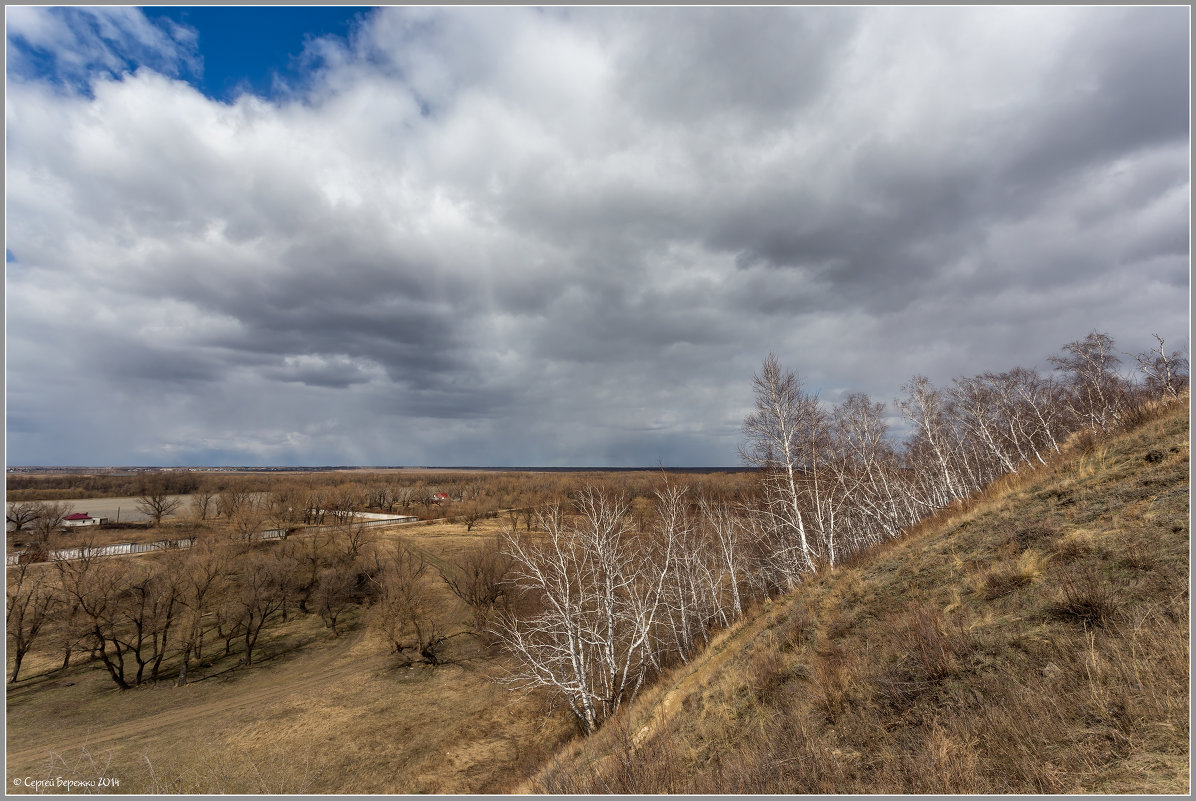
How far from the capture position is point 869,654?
916 centimetres

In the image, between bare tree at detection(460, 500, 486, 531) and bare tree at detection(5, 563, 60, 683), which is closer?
bare tree at detection(5, 563, 60, 683)

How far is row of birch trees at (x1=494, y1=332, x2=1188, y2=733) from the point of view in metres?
20.8

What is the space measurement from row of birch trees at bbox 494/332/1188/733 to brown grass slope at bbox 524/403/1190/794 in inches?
312

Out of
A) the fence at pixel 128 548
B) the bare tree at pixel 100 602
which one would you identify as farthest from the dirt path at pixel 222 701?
the fence at pixel 128 548

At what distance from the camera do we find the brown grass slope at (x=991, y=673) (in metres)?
5.07

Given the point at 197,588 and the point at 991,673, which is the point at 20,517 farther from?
the point at 991,673

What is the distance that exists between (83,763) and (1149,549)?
38956mm

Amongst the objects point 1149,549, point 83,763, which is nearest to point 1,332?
point 1149,549

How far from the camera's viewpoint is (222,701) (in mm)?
29906

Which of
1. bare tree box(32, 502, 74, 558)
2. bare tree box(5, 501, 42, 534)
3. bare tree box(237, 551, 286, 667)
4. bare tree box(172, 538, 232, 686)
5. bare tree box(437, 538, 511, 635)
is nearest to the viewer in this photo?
bare tree box(172, 538, 232, 686)

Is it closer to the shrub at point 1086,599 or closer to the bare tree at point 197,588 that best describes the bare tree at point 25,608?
the bare tree at point 197,588

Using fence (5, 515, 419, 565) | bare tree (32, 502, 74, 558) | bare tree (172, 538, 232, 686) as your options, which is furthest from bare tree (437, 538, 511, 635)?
bare tree (32, 502, 74, 558)

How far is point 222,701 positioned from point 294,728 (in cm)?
858

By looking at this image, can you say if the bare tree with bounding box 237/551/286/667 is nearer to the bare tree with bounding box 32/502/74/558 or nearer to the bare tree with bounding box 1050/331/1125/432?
the bare tree with bounding box 32/502/74/558
